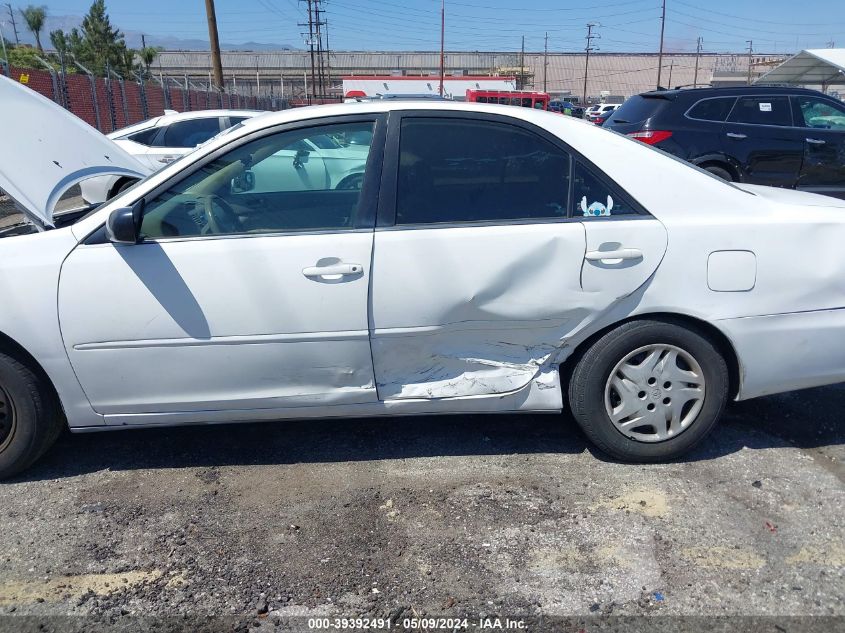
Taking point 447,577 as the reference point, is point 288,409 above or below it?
above

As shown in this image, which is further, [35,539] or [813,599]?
[35,539]

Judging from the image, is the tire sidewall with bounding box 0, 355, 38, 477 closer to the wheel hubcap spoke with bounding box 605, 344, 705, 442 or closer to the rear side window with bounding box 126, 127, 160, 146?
the wheel hubcap spoke with bounding box 605, 344, 705, 442

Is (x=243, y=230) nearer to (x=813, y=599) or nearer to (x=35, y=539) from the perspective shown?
(x=35, y=539)

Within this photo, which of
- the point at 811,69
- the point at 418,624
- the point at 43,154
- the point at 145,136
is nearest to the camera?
the point at 418,624

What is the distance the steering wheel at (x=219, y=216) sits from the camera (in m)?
3.15

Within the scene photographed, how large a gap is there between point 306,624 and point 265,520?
665 millimetres

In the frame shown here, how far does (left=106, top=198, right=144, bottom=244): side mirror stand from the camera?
2.96m

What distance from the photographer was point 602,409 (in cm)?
327

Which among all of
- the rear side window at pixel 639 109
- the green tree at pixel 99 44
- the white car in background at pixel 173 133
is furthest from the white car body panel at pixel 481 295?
the green tree at pixel 99 44

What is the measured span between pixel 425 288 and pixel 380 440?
100 centimetres

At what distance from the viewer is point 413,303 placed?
10.1ft

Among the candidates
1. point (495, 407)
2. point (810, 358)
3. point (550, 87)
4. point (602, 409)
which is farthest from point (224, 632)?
point (550, 87)

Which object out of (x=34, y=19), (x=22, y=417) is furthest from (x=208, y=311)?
(x=34, y=19)

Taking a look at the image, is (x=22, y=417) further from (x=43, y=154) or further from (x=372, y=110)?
(x=372, y=110)
